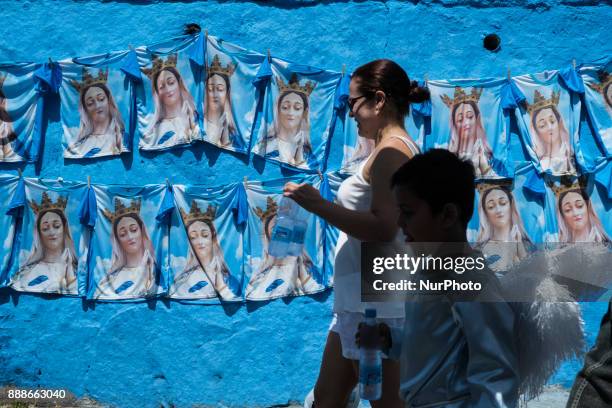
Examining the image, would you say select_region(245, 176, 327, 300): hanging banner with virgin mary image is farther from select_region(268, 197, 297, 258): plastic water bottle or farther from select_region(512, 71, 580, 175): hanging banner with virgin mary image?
select_region(268, 197, 297, 258): plastic water bottle

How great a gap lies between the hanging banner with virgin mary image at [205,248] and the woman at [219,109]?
309 mm

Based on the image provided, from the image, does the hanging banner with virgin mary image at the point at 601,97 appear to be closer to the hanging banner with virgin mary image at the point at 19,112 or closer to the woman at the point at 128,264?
the woman at the point at 128,264

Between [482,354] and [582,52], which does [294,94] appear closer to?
[582,52]

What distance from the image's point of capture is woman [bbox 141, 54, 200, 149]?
503 centimetres

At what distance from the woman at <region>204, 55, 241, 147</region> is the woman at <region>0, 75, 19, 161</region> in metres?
1.25

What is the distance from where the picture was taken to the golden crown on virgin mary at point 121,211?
5.06 metres

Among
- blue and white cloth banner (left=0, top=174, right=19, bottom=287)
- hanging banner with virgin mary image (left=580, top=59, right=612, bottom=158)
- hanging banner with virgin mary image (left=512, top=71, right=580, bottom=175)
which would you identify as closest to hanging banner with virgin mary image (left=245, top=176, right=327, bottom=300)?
hanging banner with virgin mary image (left=512, top=71, right=580, bottom=175)

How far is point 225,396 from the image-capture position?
5.11m

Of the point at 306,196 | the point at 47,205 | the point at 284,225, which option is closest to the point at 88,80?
the point at 47,205

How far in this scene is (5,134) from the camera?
199 inches

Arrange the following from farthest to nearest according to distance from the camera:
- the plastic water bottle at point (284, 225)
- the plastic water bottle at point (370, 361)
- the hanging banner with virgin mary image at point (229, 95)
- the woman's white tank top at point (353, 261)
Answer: the hanging banner with virgin mary image at point (229, 95), the plastic water bottle at point (284, 225), the woman's white tank top at point (353, 261), the plastic water bottle at point (370, 361)

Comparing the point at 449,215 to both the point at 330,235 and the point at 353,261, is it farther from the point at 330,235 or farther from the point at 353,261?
the point at 330,235

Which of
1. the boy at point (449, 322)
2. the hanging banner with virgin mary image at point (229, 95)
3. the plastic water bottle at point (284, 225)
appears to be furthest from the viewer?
the hanging banner with virgin mary image at point (229, 95)

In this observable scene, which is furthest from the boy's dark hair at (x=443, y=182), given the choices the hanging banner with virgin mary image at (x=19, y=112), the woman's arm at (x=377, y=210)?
the hanging banner with virgin mary image at (x=19, y=112)
